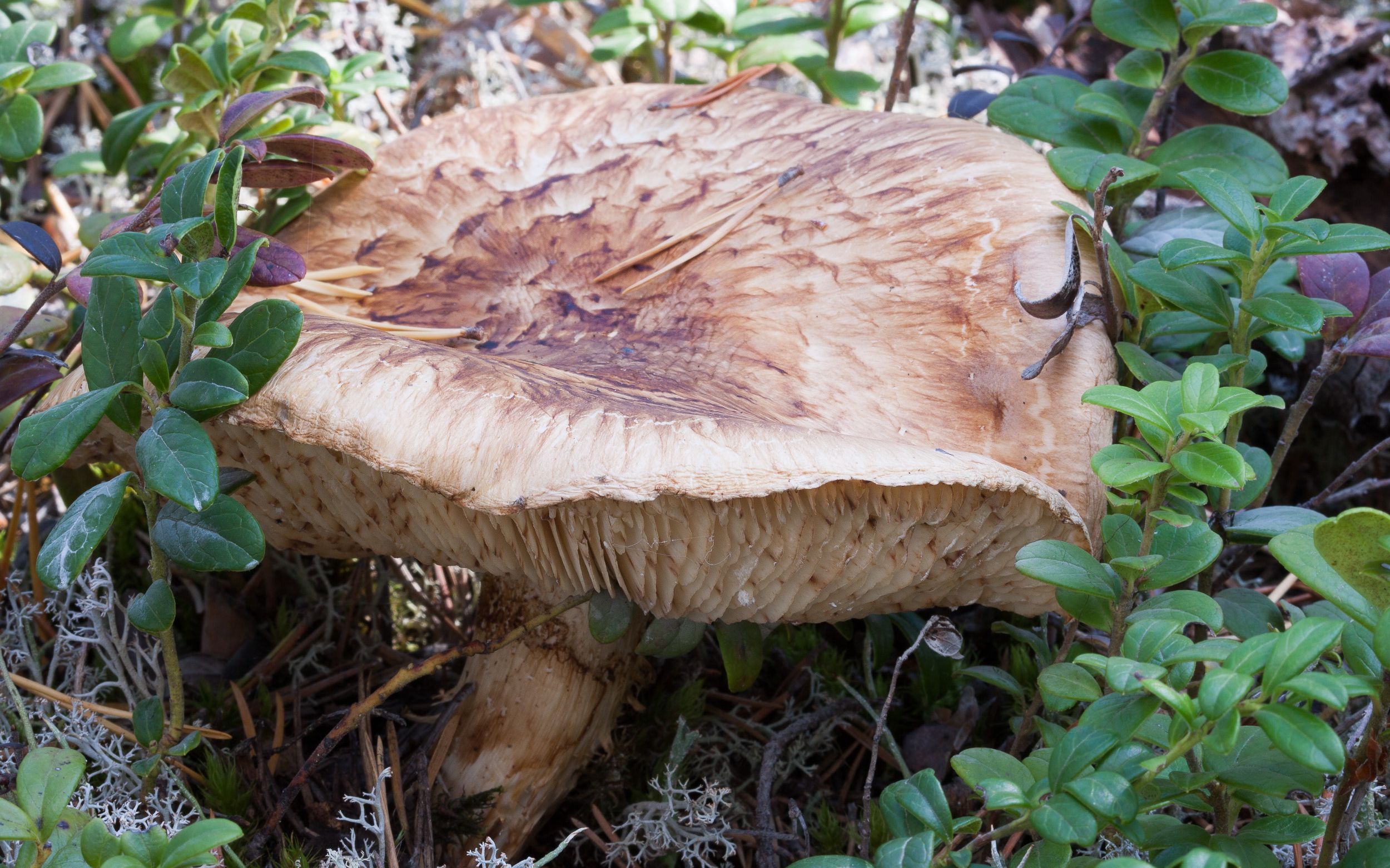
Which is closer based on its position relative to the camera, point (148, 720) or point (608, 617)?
point (148, 720)

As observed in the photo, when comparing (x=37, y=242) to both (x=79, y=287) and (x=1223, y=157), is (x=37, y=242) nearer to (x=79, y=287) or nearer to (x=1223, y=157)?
(x=79, y=287)

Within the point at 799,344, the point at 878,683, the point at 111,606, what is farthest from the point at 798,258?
the point at 111,606

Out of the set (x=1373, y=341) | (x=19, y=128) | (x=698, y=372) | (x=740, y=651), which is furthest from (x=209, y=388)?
(x=1373, y=341)

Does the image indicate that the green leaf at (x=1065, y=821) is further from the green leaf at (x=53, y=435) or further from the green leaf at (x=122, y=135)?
the green leaf at (x=122, y=135)

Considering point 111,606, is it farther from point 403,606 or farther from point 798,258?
point 798,258

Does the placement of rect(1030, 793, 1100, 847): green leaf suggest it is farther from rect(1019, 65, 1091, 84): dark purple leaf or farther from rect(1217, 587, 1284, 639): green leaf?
rect(1019, 65, 1091, 84): dark purple leaf
